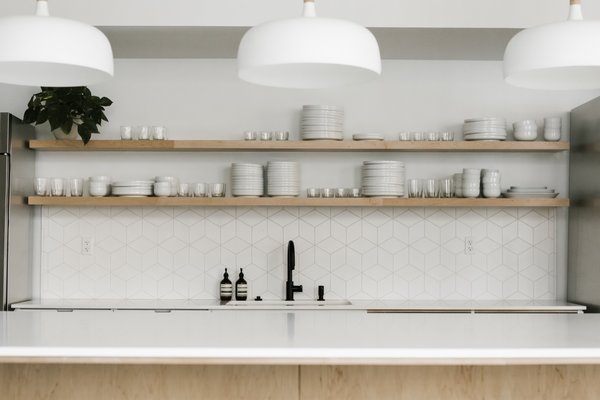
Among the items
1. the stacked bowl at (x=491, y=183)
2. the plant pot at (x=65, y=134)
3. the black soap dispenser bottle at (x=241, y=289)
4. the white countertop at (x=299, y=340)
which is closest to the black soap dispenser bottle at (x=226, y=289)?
the black soap dispenser bottle at (x=241, y=289)

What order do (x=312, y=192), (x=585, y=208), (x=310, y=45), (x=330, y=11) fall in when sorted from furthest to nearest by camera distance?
(x=312, y=192)
(x=585, y=208)
(x=330, y=11)
(x=310, y=45)

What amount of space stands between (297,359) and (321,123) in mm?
2545

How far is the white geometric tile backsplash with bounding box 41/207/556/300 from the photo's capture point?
477 cm

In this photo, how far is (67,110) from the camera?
440 cm

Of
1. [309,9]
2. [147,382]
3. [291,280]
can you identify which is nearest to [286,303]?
[291,280]

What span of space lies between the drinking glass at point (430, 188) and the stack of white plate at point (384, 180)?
151 millimetres

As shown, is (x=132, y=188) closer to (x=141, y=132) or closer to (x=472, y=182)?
(x=141, y=132)

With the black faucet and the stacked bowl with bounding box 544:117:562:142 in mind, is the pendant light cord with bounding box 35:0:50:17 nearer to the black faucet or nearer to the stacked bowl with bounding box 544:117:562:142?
the black faucet

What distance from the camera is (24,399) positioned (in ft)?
7.88

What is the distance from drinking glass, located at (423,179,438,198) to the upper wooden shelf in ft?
0.67

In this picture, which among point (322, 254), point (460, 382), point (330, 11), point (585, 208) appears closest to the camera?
point (460, 382)

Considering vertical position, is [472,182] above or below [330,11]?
below

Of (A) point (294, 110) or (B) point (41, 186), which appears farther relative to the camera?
(A) point (294, 110)

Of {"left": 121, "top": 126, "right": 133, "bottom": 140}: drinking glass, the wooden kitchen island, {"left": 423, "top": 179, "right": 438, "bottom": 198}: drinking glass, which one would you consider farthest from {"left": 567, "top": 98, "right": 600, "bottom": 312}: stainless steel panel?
{"left": 121, "top": 126, "right": 133, "bottom": 140}: drinking glass
